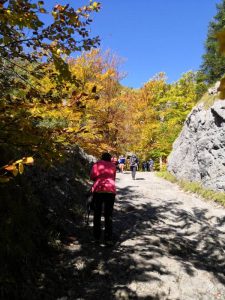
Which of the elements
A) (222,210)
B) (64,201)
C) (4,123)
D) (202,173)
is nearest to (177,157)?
(202,173)

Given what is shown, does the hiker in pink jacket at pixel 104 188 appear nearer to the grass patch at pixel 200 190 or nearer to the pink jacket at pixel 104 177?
the pink jacket at pixel 104 177

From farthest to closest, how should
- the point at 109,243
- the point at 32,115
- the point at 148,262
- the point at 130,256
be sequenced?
the point at 109,243 → the point at 130,256 → the point at 148,262 → the point at 32,115

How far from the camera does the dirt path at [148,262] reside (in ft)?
18.7

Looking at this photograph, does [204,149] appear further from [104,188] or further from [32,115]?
[32,115]

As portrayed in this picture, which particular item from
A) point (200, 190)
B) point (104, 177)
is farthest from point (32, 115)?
point (200, 190)

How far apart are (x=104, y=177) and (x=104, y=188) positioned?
0.78ft

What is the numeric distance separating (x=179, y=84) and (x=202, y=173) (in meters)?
23.5

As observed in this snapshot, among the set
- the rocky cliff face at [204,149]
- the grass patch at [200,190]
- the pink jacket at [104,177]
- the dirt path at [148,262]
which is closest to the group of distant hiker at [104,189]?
the pink jacket at [104,177]

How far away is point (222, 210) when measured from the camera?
13391 millimetres

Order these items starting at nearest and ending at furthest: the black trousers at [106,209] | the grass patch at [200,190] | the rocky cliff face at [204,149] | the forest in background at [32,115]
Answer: the forest in background at [32,115] < the black trousers at [106,209] < the grass patch at [200,190] < the rocky cliff face at [204,149]

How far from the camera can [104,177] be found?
24.6 ft

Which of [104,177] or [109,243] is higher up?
[104,177]

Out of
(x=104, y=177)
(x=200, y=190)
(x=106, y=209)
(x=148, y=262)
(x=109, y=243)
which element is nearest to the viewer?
(x=148, y=262)

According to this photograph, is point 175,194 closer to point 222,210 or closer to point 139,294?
point 222,210
